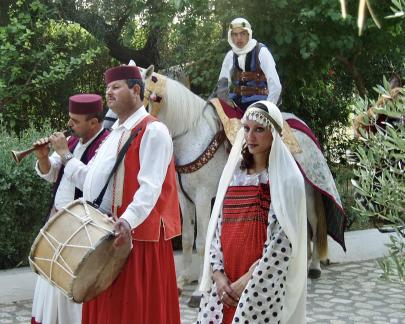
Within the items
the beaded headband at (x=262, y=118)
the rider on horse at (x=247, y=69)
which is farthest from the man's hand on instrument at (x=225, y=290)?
the rider on horse at (x=247, y=69)

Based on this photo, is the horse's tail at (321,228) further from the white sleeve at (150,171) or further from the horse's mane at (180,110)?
the white sleeve at (150,171)

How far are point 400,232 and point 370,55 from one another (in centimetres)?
893

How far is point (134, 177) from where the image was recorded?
4.32 meters

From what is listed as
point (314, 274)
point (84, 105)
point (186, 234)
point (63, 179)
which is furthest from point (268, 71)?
point (63, 179)

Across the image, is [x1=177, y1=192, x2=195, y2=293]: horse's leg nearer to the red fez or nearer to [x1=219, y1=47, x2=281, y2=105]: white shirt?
[x1=219, y1=47, x2=281, y2=105]: white shirt

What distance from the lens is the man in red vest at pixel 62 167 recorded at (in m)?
4.85

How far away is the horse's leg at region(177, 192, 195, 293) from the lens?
7.53 metres

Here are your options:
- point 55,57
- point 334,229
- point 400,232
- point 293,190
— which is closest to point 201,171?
point 334,229

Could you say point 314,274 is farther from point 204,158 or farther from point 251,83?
point 251,83

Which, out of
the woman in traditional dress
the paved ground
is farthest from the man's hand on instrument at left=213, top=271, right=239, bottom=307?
the paved ground

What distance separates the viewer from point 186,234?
25.0 ft

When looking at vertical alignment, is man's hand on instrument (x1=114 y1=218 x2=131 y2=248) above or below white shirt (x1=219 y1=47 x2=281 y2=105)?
below

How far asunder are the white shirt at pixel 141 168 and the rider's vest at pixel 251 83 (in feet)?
11.1

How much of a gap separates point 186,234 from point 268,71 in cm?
177
